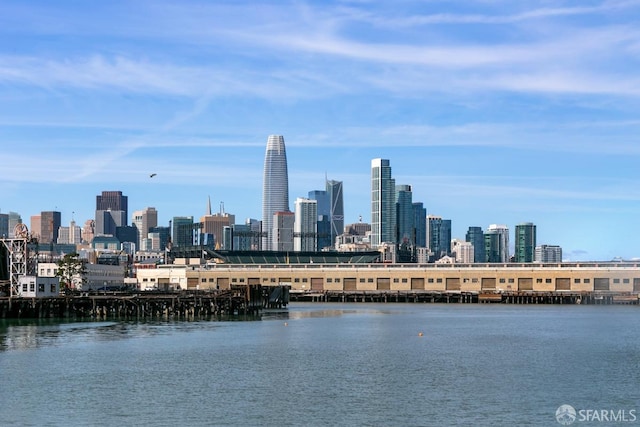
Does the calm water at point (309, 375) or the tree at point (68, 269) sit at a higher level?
the tree at point (68, 269)

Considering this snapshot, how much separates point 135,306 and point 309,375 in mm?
66295

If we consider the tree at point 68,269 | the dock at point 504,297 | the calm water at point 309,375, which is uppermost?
the tree at point 68,269

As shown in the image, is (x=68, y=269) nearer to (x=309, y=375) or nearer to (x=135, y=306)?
(x=135, y=306)

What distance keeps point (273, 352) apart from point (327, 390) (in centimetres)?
1991

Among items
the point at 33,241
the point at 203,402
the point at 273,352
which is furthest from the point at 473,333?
the point at 33,241

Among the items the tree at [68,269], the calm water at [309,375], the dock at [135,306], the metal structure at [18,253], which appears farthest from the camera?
the tree at [68,269]

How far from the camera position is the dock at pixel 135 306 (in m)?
114

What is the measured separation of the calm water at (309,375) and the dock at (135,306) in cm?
1305

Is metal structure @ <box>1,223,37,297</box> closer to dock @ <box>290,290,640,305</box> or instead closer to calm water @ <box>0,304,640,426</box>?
calm water @ <box>0,304,640,426</box>

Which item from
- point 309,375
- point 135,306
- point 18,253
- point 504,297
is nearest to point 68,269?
point 18,253

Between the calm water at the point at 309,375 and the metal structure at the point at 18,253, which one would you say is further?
the metal structure at the point at 18,253

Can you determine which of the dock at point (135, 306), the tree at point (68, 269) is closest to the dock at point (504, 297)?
the tree at point (68, 269)

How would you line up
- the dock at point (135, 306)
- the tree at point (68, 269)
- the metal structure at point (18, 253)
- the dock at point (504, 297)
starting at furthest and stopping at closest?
the dock at point (504, 297)
the tree at point (68, 269)
the metal structure at point (18, 253)
the dock at point (135, 306)

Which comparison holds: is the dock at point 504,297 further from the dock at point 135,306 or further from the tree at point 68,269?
the dock at point 135,306
